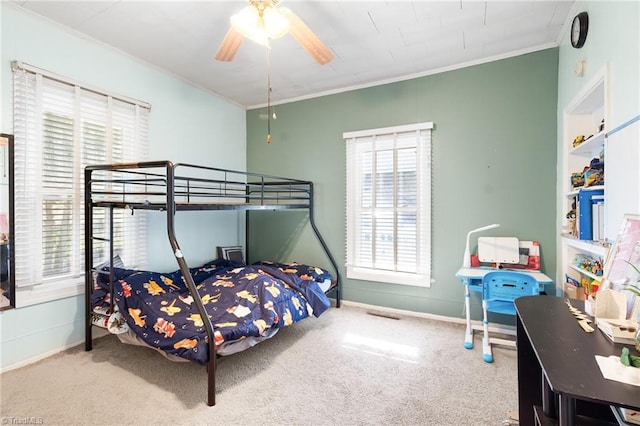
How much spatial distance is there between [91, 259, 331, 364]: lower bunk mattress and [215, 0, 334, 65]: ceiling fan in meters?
1.78

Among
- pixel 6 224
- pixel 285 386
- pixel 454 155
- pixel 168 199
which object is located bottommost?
pixel 285 386

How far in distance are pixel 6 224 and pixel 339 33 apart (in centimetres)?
290

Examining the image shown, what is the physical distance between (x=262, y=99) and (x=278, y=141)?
58 cm

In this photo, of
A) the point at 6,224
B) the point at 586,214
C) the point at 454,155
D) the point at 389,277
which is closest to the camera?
the point at 586,214

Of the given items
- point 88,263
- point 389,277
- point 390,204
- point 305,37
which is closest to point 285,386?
point 389,277

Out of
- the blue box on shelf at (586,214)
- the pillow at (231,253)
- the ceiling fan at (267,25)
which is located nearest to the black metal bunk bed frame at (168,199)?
the pillow at (231,253)

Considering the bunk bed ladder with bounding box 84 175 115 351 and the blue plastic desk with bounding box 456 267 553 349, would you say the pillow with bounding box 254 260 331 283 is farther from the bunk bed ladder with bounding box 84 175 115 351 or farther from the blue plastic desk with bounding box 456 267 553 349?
the bunk bed ladder with bounding box 84 175 115 351

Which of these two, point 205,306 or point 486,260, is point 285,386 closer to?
point 205,306

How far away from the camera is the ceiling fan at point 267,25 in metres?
1.73

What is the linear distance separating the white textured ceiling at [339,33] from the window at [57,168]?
22.1 inches

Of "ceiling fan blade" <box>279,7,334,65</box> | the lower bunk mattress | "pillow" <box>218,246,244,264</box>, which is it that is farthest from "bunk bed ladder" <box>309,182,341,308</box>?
"ceiling fan blade" <box>279,7,334,65</box>

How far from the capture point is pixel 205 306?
7.55ft

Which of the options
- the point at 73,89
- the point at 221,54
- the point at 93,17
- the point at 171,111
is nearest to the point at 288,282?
the point at 221,54

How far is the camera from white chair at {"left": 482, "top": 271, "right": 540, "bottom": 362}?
7.47ft
